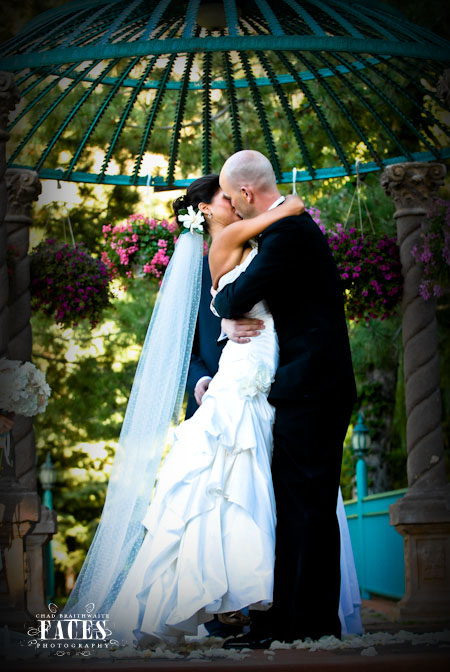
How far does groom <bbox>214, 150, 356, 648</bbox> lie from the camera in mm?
3449

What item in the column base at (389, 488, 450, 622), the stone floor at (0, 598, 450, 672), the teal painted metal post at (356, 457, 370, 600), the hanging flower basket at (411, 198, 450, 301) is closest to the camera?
the stone floor at (0, 598, 450, 672)

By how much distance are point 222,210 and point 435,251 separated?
2.01m

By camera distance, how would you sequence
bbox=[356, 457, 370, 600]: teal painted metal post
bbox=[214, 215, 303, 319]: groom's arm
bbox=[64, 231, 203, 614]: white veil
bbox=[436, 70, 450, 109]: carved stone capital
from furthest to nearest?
1. bbox=[356, 457, 370, 600]: teal painted metal post
2. bbox=[436, 70, 450, 109]: carved stone capital
3. bbox=[64, 231, 203, 614]: white veil
4. bbox=[214, 215, 303, 319]: groom's arm

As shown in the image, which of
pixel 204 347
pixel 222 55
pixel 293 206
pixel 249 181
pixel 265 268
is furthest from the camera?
pixel 222 55

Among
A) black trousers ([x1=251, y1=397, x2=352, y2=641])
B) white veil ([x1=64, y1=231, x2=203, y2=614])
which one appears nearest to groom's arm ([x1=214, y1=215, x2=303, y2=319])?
black trousers ([x1=251, y1=397, x2=352, y2=641])

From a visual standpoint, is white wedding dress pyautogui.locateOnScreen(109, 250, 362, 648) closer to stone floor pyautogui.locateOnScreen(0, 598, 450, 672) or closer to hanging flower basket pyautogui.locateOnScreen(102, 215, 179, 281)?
stone floor pyautogui.locateOnScreen(0, 598, 450, 672)

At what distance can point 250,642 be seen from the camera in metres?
3.41

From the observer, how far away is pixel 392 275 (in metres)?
6.16

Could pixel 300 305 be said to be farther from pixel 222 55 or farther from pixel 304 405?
pixel 222 55

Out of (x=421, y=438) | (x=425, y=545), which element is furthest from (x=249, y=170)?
(x=425, y=545)

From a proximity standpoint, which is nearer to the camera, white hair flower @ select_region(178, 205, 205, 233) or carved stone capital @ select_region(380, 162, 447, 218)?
white hair flower @ select_region(178, 205, 205, 233)

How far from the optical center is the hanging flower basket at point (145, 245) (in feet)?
20.7

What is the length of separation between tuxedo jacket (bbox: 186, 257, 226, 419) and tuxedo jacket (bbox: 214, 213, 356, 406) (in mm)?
891

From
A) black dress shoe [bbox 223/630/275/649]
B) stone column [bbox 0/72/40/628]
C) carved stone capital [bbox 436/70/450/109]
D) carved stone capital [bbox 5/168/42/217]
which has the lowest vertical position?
black dress shoe [bbox 223/630/275/649]
